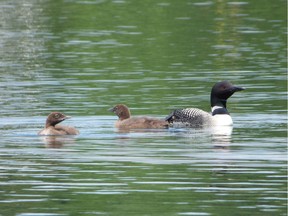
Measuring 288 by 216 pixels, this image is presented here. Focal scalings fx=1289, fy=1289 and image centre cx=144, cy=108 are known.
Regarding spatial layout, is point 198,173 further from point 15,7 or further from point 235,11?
point 15,7

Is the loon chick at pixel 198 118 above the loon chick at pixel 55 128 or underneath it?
underneath

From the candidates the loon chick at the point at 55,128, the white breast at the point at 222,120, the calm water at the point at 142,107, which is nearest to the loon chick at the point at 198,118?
the white breast at the point at 222,120

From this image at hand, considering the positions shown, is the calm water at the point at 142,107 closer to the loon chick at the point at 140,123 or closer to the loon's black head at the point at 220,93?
the loon chick at the point at 140,123

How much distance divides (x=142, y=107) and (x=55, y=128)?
11.7ft

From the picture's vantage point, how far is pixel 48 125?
22188 millimetres

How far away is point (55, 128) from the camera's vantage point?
22297mm

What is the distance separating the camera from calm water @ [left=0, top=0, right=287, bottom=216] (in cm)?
1598

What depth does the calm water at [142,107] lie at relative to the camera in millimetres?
15984

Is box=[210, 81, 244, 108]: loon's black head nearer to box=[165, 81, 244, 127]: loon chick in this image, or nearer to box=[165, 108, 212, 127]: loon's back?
box=[165, 81, 244, 127]: loon chick

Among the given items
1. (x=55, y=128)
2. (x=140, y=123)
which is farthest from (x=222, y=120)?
(x=55, y=128)

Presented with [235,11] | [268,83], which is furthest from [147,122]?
[235,11]

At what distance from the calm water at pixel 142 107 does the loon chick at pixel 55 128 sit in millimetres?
231

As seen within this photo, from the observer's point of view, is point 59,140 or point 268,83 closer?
point 59,140

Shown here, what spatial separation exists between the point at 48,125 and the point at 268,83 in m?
8.28
